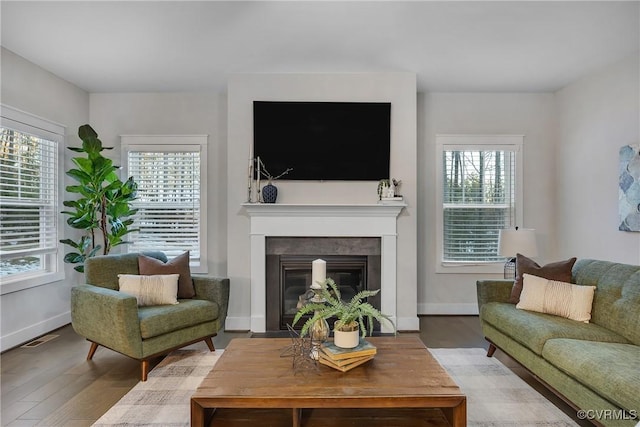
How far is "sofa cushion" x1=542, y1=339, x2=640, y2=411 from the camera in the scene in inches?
64.7

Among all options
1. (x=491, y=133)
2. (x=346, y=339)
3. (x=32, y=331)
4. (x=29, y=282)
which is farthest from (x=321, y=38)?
(x=32, y=331)

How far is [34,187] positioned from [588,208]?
579 centimetres

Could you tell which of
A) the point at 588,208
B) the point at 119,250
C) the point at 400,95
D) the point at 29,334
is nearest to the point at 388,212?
the point at 400,95

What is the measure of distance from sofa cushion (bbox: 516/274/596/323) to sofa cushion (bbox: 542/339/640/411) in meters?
0.43

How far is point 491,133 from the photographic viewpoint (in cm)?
435

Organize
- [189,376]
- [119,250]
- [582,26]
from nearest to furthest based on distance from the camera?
[189,376] < [582,26] < [119,250]

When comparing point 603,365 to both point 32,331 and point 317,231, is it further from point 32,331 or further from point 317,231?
point 32,331

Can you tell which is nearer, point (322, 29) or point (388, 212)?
point (322, 29)

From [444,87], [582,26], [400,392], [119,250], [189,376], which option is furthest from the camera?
[119,250]

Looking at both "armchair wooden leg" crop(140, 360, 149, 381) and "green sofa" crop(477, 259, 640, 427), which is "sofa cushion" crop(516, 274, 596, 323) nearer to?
"green sofa" crop(477, 259, 640, 427)

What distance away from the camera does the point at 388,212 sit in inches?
144

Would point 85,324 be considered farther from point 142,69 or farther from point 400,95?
point 400,95

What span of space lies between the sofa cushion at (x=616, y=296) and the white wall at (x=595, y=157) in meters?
0.99

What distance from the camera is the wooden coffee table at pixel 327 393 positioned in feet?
5.19
